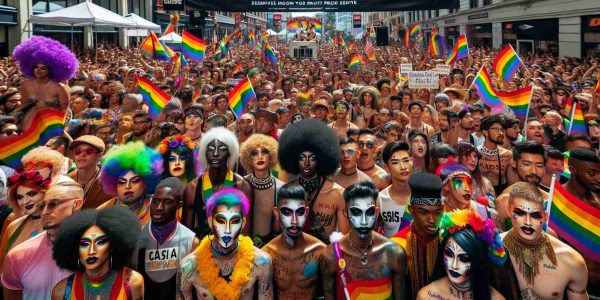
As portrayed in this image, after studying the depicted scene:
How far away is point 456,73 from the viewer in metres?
12.8

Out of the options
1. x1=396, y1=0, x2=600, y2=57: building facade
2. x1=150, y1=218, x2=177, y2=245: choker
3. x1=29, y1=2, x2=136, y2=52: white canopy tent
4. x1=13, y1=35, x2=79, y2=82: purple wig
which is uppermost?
x1=396, y1=0, x2=600, y2=57: building facade

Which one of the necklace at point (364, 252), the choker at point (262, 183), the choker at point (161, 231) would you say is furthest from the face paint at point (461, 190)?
the choker at point (161, 231)

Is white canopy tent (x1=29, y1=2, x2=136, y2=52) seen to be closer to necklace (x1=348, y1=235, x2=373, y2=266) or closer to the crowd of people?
the crowd of people

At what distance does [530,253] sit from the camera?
3.17 m

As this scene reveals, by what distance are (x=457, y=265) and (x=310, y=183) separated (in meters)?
1.73

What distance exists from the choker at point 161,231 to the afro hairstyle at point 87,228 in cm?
47

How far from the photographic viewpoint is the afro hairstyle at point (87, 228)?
302cm

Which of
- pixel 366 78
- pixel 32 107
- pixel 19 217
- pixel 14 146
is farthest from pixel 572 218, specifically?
pixel 366 78

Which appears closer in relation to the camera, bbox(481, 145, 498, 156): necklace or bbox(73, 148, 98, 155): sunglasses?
bbox(73, 148, 98, 155): sunglasses

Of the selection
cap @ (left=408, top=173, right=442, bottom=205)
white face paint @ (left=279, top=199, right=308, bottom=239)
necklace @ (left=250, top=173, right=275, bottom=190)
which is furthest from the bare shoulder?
necklace @ (left=250, top=173, right=275, bottom=190)

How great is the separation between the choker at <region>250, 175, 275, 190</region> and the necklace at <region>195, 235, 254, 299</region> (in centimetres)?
124

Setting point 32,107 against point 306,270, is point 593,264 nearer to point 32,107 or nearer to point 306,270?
point 306,270

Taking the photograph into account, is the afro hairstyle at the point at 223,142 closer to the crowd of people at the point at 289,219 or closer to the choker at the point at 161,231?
the crowd of people at the point at 289,219

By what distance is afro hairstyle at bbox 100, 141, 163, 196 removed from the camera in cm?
411
